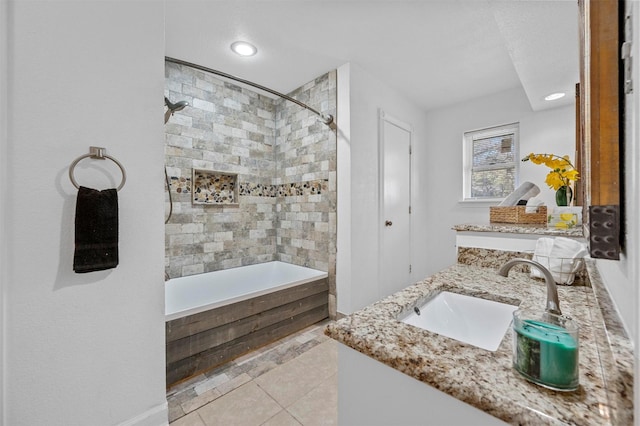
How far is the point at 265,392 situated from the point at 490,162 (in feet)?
12.5

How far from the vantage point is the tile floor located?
5.02 feet

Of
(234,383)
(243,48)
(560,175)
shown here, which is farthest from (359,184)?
(234,383)

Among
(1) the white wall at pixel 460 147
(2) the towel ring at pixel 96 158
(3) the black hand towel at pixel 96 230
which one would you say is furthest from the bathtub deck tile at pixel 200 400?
(1) the white wall at pixel 460 147

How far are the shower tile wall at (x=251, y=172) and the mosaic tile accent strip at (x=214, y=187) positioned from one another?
0.07 m

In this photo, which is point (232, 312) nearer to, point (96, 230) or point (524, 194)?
point (96, 230)

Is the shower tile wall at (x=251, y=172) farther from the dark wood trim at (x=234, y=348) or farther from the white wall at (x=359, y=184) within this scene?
the dark wood trim at (x=234, y=348)

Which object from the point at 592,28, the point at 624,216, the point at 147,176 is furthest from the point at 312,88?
the point at 624,216

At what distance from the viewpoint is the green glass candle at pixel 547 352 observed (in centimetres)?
49

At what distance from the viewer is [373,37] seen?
7.77ft

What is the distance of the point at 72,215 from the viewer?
1203mm

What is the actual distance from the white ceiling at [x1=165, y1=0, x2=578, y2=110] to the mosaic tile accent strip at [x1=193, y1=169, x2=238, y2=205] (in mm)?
1167

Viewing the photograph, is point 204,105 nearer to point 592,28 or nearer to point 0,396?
point 0,396

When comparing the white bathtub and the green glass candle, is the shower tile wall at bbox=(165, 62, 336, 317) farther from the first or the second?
the green glass candle

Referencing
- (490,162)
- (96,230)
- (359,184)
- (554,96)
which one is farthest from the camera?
(490,162)
